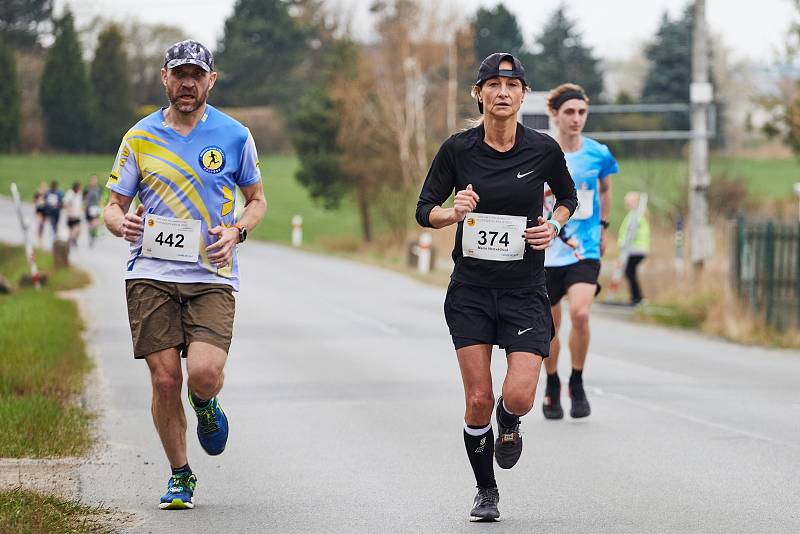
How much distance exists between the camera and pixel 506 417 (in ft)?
23.1

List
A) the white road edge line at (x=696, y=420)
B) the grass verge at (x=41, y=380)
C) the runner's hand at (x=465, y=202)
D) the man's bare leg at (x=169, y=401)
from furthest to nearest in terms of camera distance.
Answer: the white road edge line at (x=696, y=420) → the grass verge at (x=41, y=380) → the man's bare leg at (x=169, y=401) → the runner's hand at (x=465, y=202)

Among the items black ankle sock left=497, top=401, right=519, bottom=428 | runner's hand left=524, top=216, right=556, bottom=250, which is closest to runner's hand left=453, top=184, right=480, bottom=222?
runner's hand left=524, top=216, right=556, bottom=250

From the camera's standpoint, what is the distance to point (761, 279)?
20.5 metres

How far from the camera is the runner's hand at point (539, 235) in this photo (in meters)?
6.82

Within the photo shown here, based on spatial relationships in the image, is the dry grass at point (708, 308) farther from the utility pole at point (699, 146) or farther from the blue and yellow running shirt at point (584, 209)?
the blue and yellow running shirt at point (584, 209)

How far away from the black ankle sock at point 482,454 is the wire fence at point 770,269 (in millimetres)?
13586

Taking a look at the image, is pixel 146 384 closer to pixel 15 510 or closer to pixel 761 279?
pixel 15 510

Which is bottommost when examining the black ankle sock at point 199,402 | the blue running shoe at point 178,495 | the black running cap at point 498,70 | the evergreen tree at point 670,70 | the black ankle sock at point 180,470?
the blue running shoe at point 178,495

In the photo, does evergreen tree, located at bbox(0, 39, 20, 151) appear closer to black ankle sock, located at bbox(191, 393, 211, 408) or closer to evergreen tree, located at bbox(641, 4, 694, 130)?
black ankle sock, located at bbox(191, 393, 211, 408)

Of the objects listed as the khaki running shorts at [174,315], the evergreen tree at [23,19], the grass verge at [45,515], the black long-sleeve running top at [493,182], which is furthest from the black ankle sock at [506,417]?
the evergreen tree at [23,19]

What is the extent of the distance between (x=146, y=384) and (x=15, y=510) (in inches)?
267

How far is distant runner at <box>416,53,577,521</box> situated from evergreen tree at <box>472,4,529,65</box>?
53340 millimetres

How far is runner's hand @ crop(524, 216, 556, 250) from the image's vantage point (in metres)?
6.82

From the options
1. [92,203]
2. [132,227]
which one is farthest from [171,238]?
[92,203]
